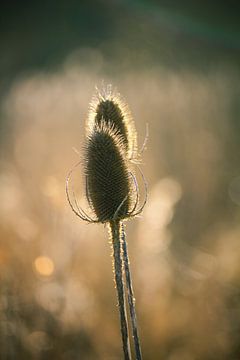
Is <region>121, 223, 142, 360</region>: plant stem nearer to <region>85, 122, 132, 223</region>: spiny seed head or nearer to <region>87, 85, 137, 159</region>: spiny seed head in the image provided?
<region>85, 122, 132, 223</region>: spiny seed head

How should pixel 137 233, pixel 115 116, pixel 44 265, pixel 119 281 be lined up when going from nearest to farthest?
pixel 119 281, pixel 115 116, pixel 44 265, pixel 137 233

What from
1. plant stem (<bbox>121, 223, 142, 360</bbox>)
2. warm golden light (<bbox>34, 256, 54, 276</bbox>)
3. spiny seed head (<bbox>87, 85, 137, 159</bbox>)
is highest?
spiny seed head (<bbox>87, 85, 137, 159</bbox>)

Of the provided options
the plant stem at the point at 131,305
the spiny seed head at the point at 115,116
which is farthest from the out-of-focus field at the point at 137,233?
the plant stem at the point at 131,305

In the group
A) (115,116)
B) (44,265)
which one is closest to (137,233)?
(44,265)

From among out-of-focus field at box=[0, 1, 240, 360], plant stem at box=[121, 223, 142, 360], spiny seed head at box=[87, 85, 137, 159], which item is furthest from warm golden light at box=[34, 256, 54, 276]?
plant stem at box=[121, 223, 142, 360]

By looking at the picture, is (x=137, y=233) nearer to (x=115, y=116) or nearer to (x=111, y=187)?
(x=115, y=116)

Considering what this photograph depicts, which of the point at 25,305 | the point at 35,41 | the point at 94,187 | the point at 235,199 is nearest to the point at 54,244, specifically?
the point at 25,305
